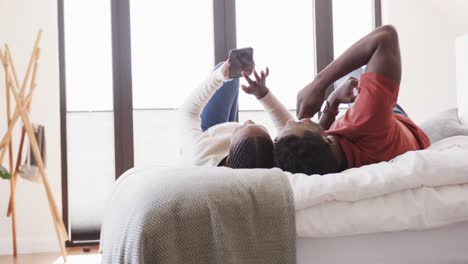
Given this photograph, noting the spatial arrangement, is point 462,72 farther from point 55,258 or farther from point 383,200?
point 55,258

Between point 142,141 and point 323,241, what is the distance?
8.97 feet

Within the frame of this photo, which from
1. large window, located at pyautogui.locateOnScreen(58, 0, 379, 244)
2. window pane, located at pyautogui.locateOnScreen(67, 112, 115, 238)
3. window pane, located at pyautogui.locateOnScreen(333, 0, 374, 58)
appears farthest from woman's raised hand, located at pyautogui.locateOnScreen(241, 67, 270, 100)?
window pane, located at pyautogui.locateOnScreen(333, 0, 374, 58)

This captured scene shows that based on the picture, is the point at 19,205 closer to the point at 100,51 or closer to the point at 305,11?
the point at 100,51

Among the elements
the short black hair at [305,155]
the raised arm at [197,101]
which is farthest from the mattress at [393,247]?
the raised arm at [197,101]

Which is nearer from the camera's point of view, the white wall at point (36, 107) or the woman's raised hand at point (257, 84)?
the woman's raised hand at point (257, 84)

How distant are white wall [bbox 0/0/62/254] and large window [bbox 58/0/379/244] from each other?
12cm

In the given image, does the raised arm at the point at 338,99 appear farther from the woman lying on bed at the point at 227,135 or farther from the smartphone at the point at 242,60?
the smartphone at the point at 242,60

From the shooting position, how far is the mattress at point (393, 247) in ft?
3.22

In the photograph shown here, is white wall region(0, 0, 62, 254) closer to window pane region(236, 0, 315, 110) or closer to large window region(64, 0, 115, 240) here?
large window region(64, 0, 115, 240)

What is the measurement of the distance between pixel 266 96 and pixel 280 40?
2002 millimetres

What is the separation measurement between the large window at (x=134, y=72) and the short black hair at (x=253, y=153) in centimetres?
223

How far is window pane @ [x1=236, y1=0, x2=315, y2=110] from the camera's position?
12.2 feet

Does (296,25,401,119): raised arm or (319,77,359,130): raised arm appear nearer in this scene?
(296,25,401,119): raised arm

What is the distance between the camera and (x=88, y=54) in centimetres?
357
